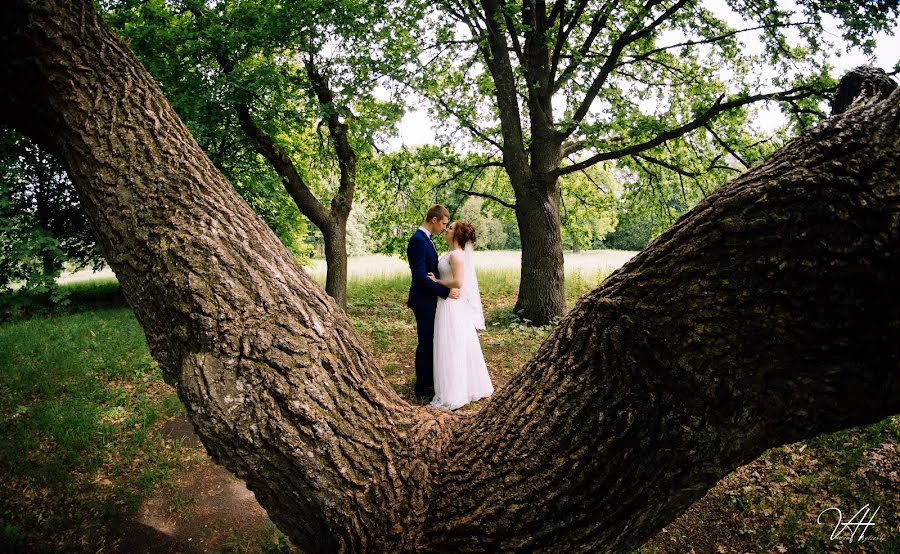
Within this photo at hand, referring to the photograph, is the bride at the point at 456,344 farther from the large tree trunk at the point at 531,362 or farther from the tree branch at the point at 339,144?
the tree branch at the point at 339,144

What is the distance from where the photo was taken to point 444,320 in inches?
268

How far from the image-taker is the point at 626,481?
1.80 m

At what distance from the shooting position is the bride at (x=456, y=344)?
6.64 meters

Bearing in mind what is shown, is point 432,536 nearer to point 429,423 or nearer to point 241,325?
point 429,423

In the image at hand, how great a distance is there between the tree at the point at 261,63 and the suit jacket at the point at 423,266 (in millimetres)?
3982

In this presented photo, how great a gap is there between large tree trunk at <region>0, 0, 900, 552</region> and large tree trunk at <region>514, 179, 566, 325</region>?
27.9 feet

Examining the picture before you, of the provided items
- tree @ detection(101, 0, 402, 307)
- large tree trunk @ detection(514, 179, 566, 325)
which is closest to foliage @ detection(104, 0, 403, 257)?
tree @ detection(101, 0, 402, 307)

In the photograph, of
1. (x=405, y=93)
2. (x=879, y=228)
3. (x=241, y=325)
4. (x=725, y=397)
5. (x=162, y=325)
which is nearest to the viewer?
(x=879, y=228)

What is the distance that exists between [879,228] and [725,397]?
27.0 inches

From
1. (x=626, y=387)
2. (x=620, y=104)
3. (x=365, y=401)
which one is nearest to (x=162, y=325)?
(x=365, y=401)

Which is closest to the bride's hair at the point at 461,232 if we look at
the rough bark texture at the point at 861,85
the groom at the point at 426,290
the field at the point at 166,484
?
the groom at the point at 426,290

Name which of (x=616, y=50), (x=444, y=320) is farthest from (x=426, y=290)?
(x=616, y=50)

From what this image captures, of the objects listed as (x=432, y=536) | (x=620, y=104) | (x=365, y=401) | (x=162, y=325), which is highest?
(x=620, y=104)

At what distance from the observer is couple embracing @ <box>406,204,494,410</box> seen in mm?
6660
